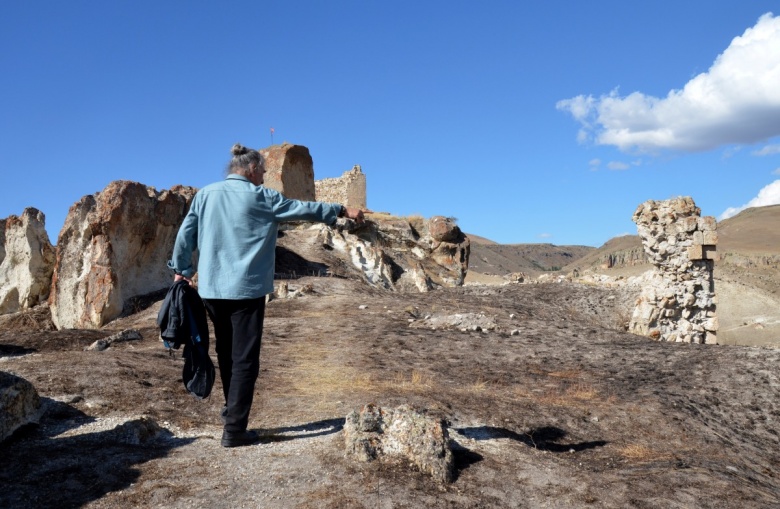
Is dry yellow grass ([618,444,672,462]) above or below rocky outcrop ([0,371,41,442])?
below

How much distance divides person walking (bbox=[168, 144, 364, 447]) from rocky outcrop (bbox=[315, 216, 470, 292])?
44.5 feet

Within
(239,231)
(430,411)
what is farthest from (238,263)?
(430,411)

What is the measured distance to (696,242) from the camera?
12297 millimetres

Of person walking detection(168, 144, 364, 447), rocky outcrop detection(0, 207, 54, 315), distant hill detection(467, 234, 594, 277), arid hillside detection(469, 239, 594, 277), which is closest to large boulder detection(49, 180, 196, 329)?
rocky outcrop detection(0, 207, 54, 315)

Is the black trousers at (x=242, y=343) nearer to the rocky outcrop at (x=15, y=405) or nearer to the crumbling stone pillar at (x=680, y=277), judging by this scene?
the rocky outcrop at (x=15, y=405)

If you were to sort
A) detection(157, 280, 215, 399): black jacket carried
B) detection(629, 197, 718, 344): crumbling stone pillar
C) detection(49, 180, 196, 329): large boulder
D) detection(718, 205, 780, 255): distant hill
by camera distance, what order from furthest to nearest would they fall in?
detection(718, 205, 780, 255): distant hill
detection(629, 197, 718, 344): crumbling stone pillar
detection(49, 180, 196, 329): large boulder
detection(157, 280, 215, 399): black jacket carried

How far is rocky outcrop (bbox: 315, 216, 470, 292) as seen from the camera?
18.9m

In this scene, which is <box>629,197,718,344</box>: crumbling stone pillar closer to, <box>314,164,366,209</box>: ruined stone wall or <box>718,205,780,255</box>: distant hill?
<box>314,164,366,209</box>: ruined stone wall

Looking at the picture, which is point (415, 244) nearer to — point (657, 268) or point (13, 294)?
point (657, 268)

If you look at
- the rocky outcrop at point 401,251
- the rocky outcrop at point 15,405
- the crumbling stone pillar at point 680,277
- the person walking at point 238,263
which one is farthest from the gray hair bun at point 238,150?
the rocky outcrop at point 401,251

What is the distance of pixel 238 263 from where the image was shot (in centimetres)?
422

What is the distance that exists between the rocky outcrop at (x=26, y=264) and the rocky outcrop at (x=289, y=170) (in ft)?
26.8

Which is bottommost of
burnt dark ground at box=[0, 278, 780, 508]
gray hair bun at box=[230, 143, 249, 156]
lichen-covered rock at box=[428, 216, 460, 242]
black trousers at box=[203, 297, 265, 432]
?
burnt dark ground at box=[0, 278, 780, 508]

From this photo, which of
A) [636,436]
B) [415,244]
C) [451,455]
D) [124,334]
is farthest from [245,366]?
[415,244]
